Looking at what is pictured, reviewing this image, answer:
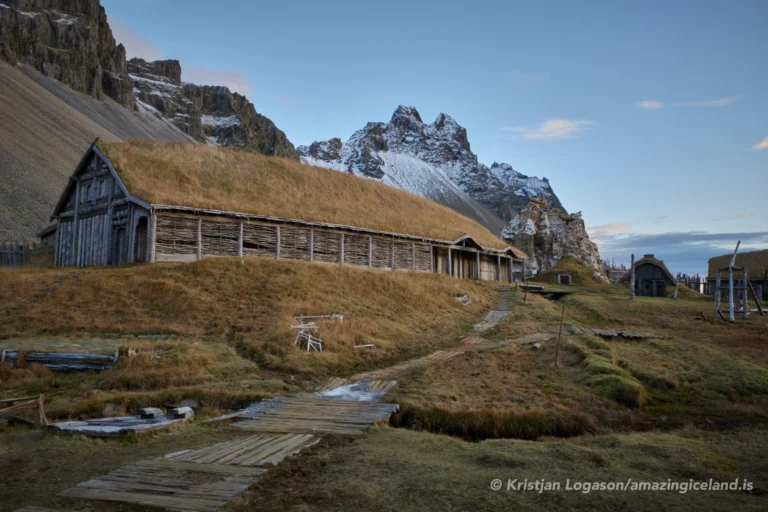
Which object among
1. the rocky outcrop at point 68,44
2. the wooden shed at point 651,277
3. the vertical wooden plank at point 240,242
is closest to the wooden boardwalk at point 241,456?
the vertical wooden plank at point 240,242

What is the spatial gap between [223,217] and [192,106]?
538ft

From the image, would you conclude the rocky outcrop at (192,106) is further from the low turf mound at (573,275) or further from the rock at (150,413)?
the rock at (150,413)

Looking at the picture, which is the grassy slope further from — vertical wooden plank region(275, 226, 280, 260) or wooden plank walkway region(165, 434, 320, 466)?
wooden plank walkway region(165, 434, 320, 466)

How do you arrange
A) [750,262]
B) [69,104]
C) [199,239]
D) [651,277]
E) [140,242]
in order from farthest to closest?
[69,104] < [750,262] < [651,277] < [199,239] < [140,242]

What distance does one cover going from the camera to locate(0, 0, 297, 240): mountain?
199 feet

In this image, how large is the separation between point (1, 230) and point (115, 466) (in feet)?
173

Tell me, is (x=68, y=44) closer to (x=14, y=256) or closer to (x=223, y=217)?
(x=14, y=256)

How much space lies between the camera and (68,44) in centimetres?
12538

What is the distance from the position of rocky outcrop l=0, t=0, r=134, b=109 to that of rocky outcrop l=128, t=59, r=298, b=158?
1823cm

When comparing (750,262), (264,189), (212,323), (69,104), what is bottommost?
(212,323)

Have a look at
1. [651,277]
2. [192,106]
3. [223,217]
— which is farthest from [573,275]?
[192,106]

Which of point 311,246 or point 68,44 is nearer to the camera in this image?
point 311,246

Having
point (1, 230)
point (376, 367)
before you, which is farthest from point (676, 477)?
→ point (1, 230)

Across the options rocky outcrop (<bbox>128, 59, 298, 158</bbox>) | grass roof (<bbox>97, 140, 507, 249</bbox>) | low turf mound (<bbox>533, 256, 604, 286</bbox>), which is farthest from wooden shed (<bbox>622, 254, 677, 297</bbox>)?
rocky outcrop (<bbox>128, 59, 298, 158</bbox>)
